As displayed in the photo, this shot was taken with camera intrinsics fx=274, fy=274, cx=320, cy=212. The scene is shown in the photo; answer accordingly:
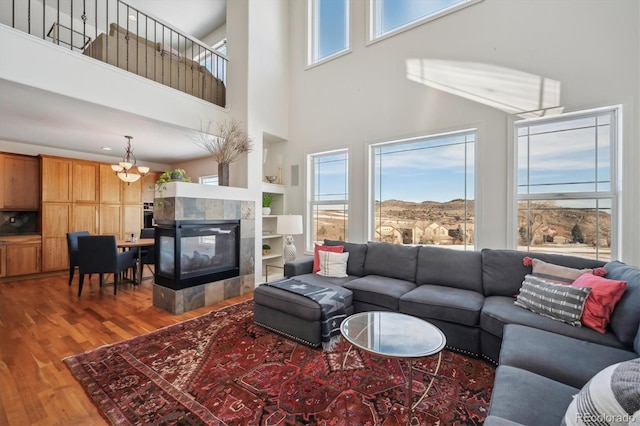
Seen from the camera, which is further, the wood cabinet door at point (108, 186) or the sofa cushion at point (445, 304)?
the wood cabinet door at point (108, 186)

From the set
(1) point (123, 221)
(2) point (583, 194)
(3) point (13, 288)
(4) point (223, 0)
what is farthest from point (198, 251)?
(4) point (223, 0)

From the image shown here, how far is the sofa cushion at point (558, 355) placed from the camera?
4.65 ft

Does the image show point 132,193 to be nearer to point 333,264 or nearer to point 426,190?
point 333,264

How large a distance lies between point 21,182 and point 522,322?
7.83 meters

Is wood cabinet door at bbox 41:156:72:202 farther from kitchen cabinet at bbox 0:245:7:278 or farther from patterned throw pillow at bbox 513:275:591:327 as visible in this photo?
patterned throw pillow at bbox 513:275:591:327

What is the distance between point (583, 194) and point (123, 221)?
25.7 feet

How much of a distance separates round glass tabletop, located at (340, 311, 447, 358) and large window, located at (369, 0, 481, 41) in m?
3.79

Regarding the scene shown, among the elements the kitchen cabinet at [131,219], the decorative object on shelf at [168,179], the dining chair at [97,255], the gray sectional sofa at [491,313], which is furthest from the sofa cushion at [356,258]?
the kitchen cabinet at [131,219]

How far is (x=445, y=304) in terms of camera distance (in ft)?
7.90

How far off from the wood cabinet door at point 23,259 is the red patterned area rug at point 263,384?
4.09 m

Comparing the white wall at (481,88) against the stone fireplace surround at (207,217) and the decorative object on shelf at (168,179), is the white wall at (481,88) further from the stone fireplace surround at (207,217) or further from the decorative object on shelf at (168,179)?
the decorative object on shelf at (168,179)

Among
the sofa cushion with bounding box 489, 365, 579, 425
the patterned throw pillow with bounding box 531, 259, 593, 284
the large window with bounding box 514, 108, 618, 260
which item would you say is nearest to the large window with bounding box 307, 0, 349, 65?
the large window with bounding box 514, 108, 618, 260

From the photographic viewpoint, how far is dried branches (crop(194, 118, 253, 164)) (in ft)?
13.3

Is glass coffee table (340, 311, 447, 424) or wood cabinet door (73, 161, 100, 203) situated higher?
wood cabinet door (73, 161, 100, 203)
